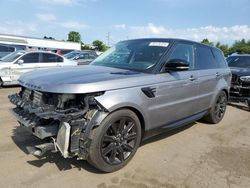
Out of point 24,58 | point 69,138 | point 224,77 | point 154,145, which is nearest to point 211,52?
point 224,77

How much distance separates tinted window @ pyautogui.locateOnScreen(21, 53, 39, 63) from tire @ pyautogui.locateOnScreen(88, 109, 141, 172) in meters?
8.46

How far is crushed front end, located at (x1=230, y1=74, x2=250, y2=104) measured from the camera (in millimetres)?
8180

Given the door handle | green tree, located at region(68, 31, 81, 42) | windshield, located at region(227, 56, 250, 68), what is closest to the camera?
the door handle

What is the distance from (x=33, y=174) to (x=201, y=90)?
3.38 meters

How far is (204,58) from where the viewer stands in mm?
5406

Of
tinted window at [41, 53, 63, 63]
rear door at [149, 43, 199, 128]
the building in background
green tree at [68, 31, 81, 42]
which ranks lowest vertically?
rear door at [149, 43, 199, 128]

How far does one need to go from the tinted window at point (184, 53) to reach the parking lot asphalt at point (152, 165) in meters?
1.50

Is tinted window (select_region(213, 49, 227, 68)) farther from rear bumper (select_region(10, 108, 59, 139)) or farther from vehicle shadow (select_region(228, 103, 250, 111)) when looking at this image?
rear bumper (select_region(10, 108, 59, 139))

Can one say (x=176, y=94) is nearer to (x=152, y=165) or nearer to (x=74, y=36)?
(x=152, y=165)

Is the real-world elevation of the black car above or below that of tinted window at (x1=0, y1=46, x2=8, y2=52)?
below

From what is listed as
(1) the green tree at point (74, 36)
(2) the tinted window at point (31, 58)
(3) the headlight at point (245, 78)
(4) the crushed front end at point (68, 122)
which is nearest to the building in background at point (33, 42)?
(2) the tinted window at point (31, 58)

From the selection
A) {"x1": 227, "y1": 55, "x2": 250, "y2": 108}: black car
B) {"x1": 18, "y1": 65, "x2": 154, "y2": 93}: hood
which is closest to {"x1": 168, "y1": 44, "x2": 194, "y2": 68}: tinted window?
{"x1": 18, "y1": 65, "x2": 154, "y2": 93}: hood

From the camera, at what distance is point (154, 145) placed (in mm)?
4535

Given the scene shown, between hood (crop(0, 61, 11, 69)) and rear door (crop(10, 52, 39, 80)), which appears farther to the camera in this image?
rear door (crop(10, 52, 39, 80))
